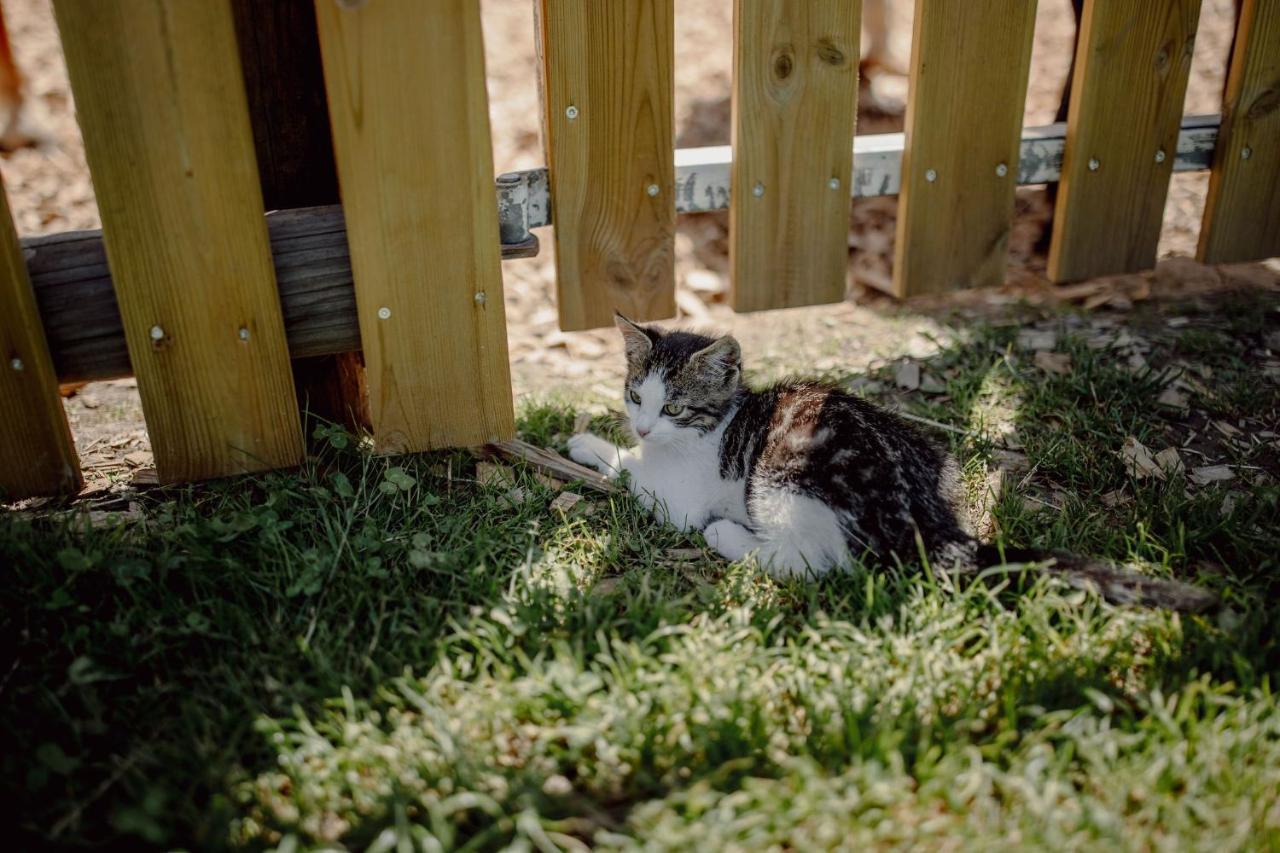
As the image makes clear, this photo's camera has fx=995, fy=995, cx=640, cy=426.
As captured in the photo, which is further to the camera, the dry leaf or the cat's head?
the dry leaf

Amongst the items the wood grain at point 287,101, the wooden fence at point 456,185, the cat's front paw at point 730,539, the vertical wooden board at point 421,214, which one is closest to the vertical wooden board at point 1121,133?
the wooden fence at point 456,185

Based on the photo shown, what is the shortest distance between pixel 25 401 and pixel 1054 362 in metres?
3.82

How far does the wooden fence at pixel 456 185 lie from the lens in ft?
8.99

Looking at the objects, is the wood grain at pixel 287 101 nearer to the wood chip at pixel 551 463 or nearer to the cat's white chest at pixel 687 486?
the wood chip at pixel 551 463

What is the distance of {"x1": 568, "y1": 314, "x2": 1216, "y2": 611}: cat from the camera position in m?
2.83

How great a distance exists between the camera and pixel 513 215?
339 centimetres

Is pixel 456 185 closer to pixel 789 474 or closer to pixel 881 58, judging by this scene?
pixel 789 474

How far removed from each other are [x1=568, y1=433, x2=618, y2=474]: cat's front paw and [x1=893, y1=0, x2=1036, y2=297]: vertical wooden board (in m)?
1.34

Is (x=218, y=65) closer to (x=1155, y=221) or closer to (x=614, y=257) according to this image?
(x=614, y=257)

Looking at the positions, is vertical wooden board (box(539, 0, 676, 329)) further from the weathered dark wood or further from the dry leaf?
the dry leaf

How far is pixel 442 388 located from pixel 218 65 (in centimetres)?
112

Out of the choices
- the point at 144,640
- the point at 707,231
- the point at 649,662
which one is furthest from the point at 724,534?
the point at 707,231

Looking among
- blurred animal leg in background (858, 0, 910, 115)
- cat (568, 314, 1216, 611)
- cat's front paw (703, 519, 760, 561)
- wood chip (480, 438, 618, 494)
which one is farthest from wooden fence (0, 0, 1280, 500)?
blurred animal leg in background (858, 0, 910, 115)

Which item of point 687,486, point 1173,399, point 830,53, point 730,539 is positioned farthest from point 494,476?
point 1173,399
